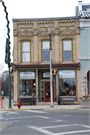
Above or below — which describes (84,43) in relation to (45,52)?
above

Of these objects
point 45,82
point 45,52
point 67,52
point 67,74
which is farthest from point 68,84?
point 45,52

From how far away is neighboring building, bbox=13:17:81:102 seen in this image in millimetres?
24922

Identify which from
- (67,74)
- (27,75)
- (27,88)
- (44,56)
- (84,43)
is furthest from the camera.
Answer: (44,56)

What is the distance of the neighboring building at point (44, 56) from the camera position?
24.9m

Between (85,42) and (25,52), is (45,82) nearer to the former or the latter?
(25,52)

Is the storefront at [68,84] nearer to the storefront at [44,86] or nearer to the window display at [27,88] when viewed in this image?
the storefront at [44,86]

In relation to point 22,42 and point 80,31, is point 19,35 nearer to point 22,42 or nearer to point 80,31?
point 22,42

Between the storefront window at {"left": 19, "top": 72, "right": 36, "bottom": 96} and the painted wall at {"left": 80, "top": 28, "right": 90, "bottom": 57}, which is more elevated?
the painted wall at {"left": 80, "top": 28, "right": 90, "bottom": 57}

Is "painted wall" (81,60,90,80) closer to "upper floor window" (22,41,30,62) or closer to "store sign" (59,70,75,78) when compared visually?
"store sign" (59,70,75,78)

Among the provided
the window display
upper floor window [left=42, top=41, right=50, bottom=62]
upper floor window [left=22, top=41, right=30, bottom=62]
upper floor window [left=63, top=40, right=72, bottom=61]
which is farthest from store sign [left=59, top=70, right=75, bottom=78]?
upper floor window [left=22, top=41, right=30, bottom=62]

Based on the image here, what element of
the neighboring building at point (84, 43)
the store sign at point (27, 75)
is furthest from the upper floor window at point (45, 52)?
the neighboring building at point (84, 43)

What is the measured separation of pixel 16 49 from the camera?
2516 cm

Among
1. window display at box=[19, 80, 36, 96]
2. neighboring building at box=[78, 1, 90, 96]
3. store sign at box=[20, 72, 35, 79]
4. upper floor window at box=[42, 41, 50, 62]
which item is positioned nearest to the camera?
neighboring building at box=[78, 1, 90, 96]

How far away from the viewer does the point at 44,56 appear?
83.4 feet
